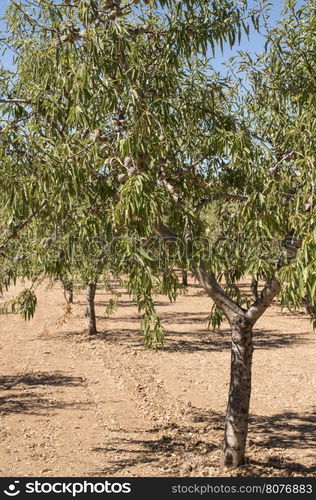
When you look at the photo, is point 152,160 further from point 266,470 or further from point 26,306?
point 266,470

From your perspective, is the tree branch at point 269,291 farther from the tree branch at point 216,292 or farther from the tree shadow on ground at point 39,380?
the tree shadow on ground at point 39,380

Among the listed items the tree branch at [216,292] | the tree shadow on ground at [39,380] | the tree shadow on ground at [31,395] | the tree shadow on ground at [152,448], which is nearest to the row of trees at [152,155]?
the tree branch at [216,292]

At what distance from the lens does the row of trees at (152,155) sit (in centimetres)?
567

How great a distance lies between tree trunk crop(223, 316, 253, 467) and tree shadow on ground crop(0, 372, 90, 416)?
4.72 meters

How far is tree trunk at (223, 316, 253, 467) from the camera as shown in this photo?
817 centimetres

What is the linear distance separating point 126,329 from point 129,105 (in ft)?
58.2

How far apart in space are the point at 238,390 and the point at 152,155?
389 cm

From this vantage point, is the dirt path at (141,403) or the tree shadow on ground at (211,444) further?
the dirt path at (141,403)

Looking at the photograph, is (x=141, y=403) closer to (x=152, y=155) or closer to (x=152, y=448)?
(x=152, y=448)

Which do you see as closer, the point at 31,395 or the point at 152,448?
the point at 152,448

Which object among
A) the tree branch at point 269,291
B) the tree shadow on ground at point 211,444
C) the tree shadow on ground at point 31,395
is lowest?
the tree shadow on ground at point 211,444

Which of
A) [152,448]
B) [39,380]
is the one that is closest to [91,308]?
[39,380]

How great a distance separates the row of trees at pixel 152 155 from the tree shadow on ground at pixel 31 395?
5.30 m

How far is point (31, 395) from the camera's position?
1342cm
